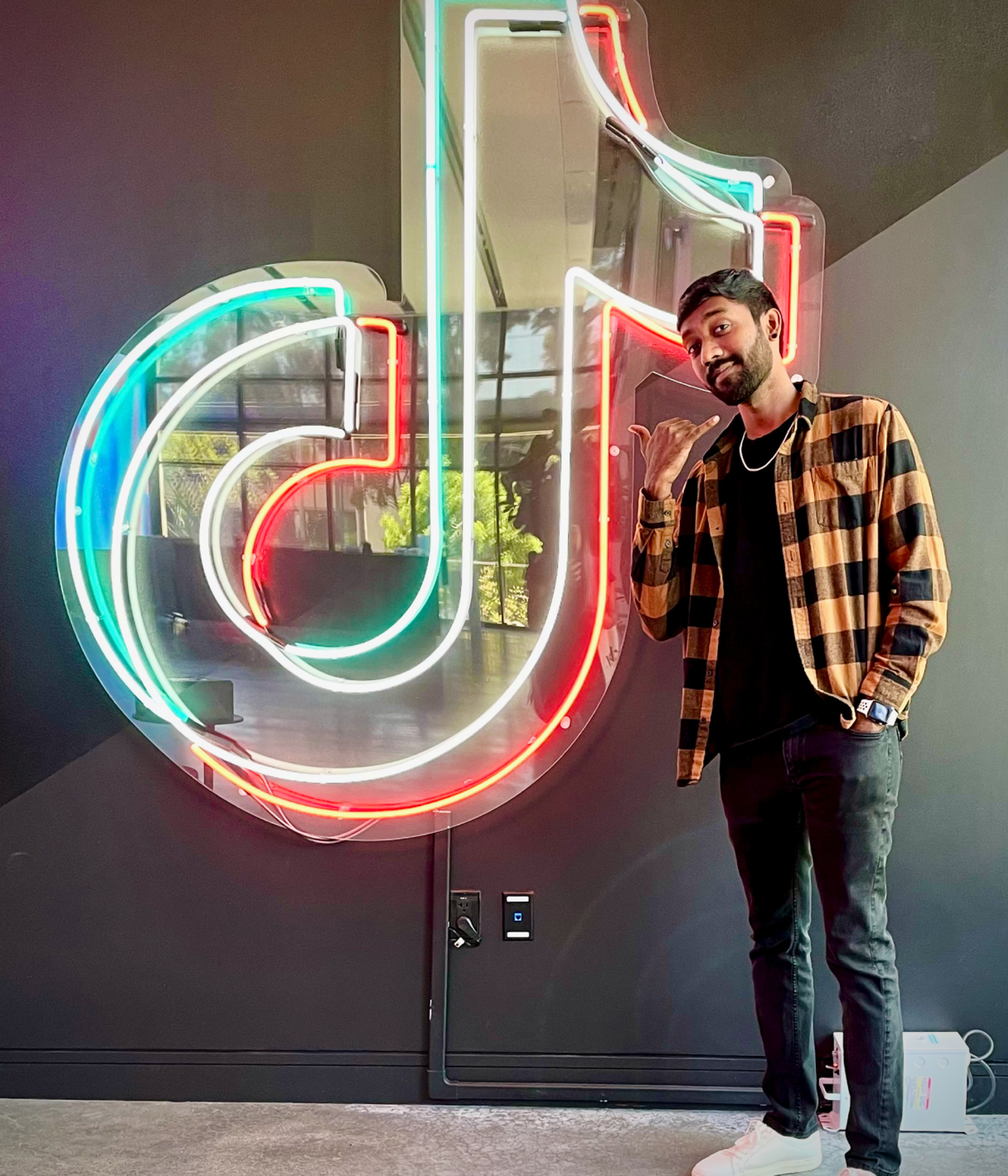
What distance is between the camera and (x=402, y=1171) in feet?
6.43

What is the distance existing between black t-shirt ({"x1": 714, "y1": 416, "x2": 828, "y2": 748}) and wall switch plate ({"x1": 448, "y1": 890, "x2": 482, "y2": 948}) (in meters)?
0.76

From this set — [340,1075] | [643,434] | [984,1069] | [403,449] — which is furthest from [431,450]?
[984,1069]

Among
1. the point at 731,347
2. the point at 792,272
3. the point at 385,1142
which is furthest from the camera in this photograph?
the point at 792,272

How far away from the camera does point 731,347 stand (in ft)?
6.01

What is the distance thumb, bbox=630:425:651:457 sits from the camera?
6.74 feet

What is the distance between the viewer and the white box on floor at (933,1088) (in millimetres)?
2135

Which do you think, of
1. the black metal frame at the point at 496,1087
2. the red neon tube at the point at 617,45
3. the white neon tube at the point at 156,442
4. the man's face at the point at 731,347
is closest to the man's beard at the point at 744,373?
the man's face at the point at 731,347

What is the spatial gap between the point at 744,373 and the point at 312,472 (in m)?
1.01

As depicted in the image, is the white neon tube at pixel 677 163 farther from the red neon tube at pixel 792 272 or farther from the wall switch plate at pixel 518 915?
the wall switch plate at pixel 518 915

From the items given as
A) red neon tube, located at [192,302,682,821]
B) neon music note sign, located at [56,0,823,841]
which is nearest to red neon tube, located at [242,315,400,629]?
neon music note sign, located at [56,0,823,841]

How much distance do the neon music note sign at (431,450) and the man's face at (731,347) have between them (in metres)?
0.36

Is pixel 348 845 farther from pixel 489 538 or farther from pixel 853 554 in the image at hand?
pixel 853 554

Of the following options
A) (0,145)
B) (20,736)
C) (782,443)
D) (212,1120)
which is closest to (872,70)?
(782,443)

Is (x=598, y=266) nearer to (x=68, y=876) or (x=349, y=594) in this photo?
(x=349, y=594)
